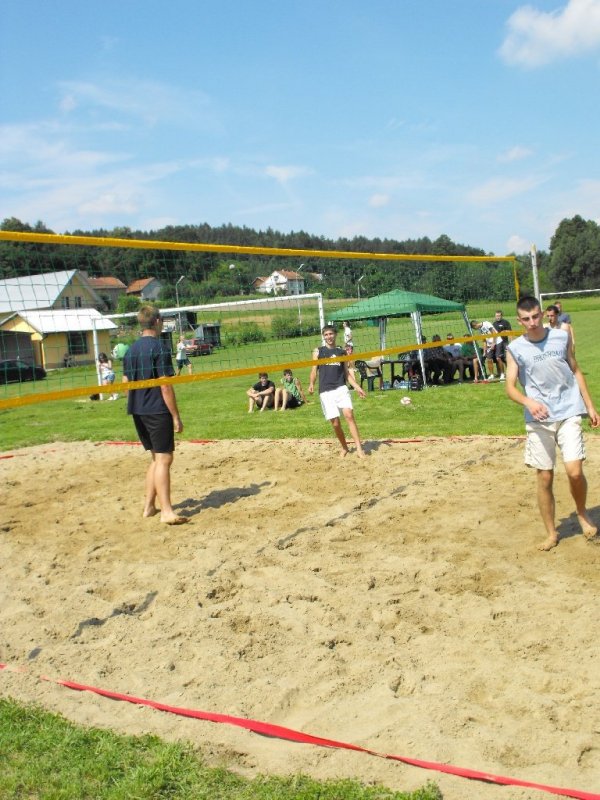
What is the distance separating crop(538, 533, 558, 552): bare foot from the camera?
5332mm

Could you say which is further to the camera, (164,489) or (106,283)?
(164,489)

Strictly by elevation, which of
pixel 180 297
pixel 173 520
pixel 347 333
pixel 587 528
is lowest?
pixel 587 528

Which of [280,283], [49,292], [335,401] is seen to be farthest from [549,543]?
[335,401]

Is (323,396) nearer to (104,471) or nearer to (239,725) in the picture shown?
(104,471)

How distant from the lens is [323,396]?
30.4ft

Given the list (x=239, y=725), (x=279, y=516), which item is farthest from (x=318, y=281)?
(x=239, y=725)

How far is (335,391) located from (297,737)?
20.4 ft

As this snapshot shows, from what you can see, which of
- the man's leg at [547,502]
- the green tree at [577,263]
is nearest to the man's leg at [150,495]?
the man's leg at [547,502]

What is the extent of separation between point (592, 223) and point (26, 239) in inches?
4457

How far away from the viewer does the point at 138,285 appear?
6.05 meters

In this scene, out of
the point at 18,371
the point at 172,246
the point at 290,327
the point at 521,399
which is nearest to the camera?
the point at 521,399

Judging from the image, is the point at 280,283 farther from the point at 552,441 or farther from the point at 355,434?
the point at 552,441

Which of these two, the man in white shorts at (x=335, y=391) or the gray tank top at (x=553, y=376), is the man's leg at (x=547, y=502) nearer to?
the gray tank top at (x=553, y=376)

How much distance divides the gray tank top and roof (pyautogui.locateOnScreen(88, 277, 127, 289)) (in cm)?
300
